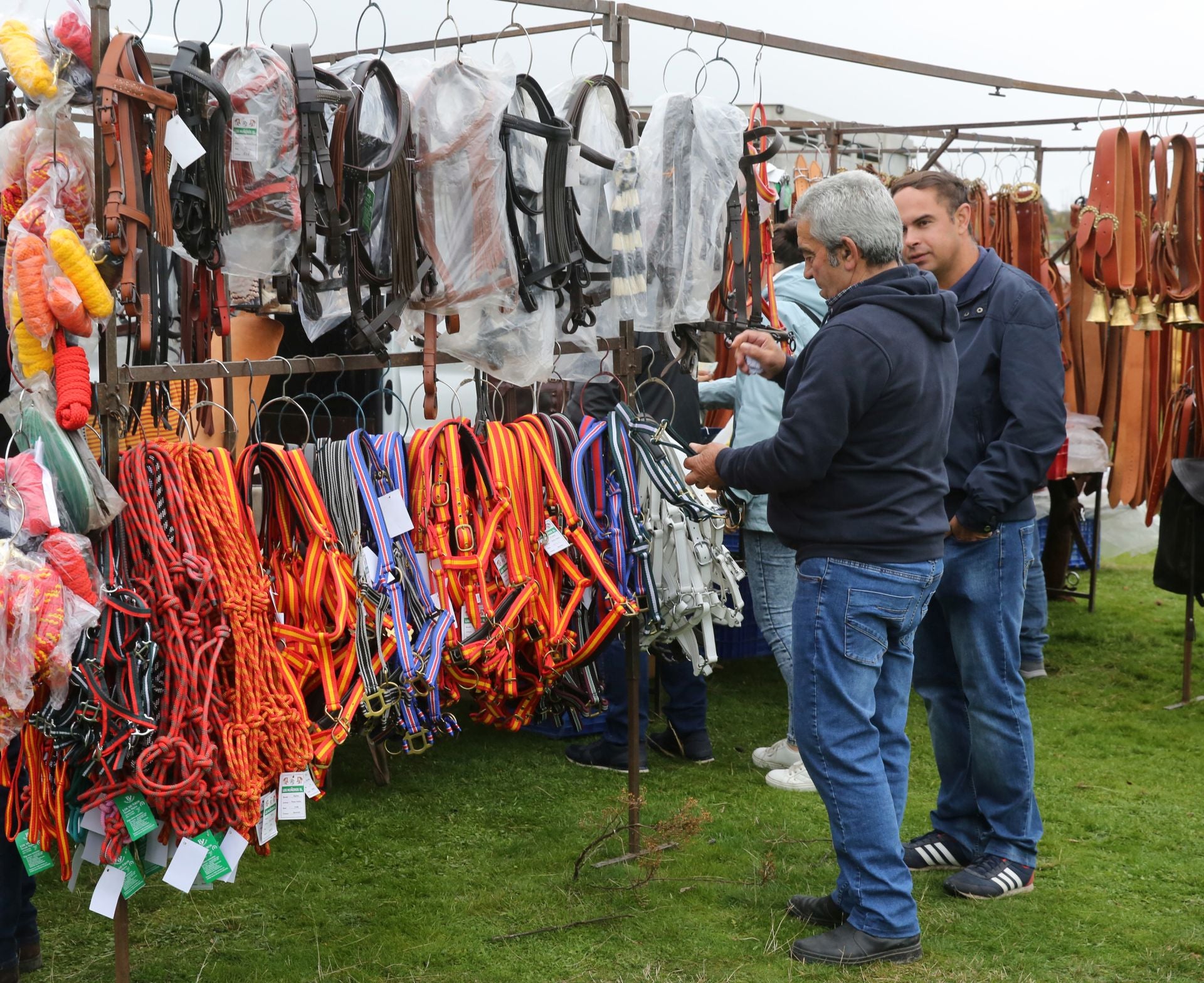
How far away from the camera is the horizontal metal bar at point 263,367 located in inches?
106

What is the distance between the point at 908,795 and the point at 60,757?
2.85 metres

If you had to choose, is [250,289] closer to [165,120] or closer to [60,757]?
[165,120]

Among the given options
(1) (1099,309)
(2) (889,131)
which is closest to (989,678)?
(1) (1099,309)

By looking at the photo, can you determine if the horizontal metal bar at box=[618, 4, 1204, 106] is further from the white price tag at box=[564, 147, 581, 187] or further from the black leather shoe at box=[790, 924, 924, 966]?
the black leather shoe at box=[790, 924, 924, 966]

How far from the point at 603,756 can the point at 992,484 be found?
2018mm

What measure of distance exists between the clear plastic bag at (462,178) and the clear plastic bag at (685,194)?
515 mm

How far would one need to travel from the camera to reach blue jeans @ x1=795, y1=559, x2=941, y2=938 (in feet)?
9.59

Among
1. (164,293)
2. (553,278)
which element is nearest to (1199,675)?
(553,278)

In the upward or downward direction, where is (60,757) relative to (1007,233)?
downward

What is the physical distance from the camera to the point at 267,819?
2781 millimetres

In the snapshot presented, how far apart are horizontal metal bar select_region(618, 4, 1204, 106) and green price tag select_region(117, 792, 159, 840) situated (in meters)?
2.39

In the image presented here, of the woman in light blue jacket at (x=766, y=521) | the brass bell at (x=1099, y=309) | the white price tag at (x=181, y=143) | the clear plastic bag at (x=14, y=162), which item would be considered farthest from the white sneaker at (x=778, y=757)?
the clear plastic bag at (x=14, y=162)

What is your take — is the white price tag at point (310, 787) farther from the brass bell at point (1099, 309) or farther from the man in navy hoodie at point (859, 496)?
the brass bell at point (1099, 309)

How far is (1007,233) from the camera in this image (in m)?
6.27
